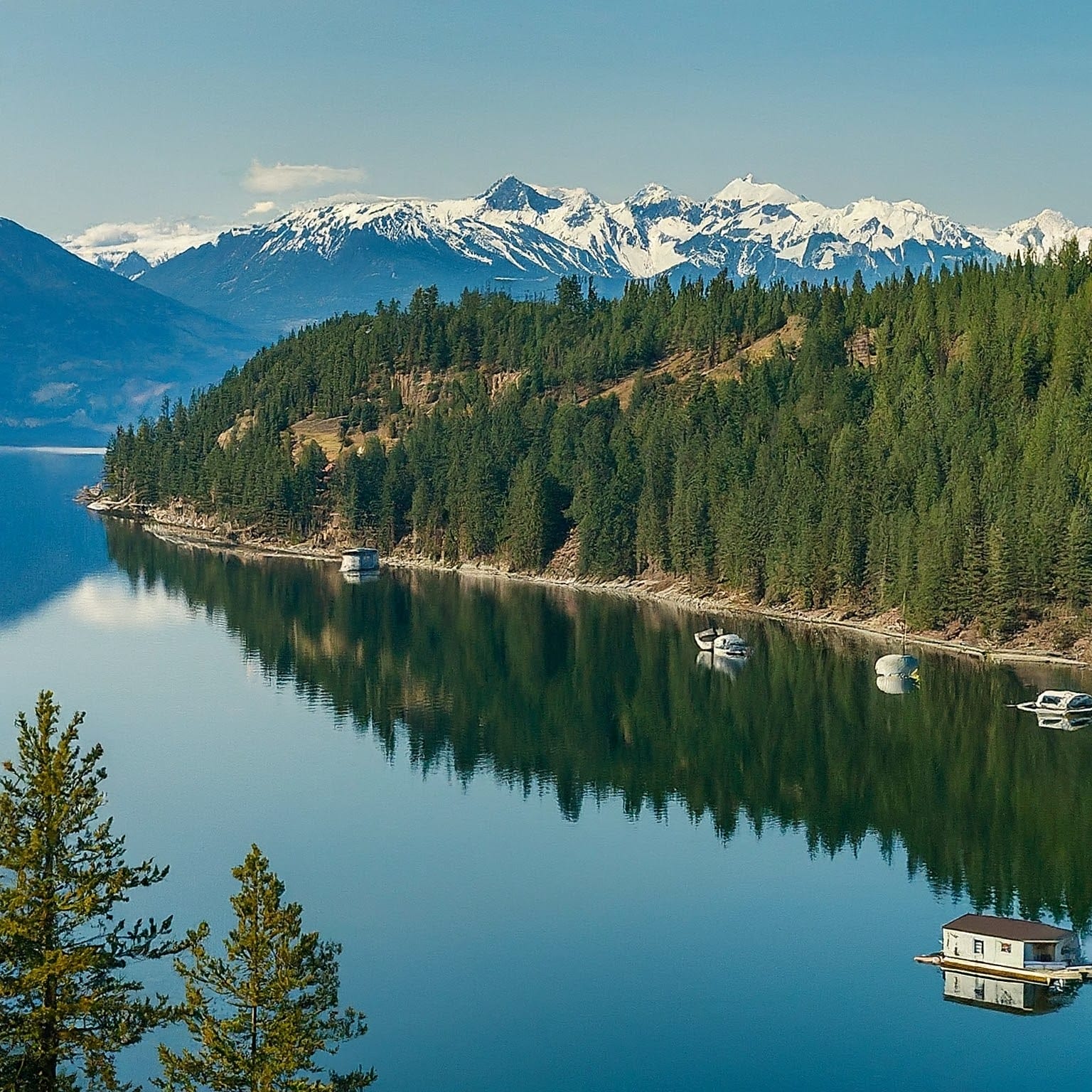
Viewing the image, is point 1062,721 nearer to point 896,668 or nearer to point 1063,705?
point 1063,705

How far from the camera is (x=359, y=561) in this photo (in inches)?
7411

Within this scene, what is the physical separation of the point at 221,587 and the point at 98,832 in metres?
141

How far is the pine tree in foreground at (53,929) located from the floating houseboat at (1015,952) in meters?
32.9

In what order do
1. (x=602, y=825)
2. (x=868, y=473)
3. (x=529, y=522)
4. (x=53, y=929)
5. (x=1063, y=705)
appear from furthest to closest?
(x=529, y=522)
(x=868, y=473)
(x=1063, y=705)
(x=602, y=825)
(x=53, y=929)

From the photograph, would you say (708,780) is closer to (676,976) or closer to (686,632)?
(676,976)

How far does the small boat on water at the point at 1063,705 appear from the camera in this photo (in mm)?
98188

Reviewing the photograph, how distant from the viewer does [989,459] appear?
13850 centimetres

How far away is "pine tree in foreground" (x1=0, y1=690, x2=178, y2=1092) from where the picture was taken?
3444cm

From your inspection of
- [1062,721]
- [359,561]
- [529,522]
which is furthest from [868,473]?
[359,561]

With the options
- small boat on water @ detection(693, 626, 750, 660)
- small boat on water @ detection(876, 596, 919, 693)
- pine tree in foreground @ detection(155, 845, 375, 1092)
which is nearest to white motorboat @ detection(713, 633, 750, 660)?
small boat on water @ detection(693, 626, 750, 660)

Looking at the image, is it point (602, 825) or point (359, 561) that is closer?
point (602, 825)

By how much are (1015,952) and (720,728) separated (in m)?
44.7

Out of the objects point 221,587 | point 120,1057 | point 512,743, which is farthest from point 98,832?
point 221,587

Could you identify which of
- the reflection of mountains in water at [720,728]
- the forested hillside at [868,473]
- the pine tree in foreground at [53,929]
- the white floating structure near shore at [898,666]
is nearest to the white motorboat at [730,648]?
the reflection of mountains in water at [720,728]
